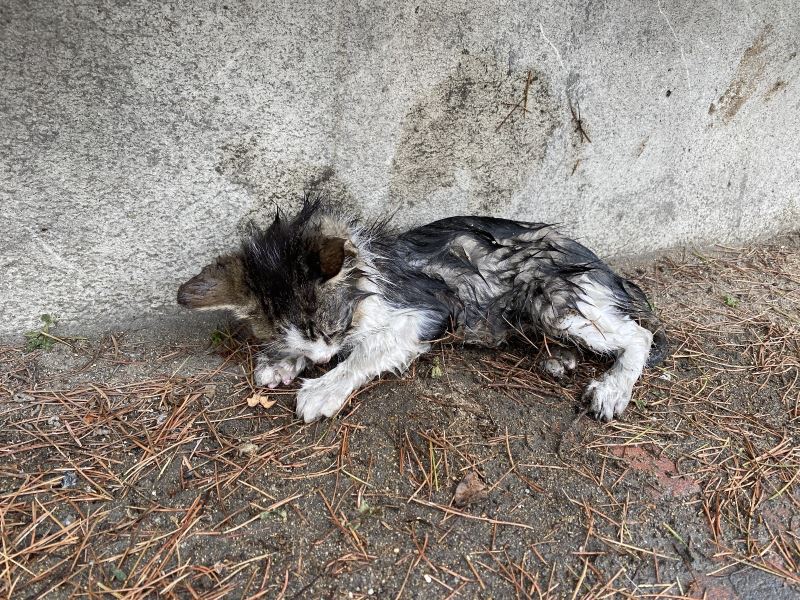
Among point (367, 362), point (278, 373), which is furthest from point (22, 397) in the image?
point (367, 362)

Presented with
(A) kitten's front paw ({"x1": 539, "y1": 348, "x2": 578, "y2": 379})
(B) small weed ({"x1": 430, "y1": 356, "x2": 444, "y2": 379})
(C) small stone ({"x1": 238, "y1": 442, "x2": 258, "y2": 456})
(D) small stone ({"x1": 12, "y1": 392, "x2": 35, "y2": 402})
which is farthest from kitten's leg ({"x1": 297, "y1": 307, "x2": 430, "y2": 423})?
(D) small stone ({"x1": 12, "y1": 392, "x2": 35, "y2": 402})

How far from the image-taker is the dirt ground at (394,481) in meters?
2.16

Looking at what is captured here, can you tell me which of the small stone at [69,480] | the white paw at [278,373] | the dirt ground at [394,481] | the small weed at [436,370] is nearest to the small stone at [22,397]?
the dirt ground at [394,481]

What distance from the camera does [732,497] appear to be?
8.52 ft

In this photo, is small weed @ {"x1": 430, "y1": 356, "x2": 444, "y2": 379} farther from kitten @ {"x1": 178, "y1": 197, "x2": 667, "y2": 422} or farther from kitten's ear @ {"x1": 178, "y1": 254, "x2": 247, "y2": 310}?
kitten's ear @ {"x1": 178, "y1": 254, "x2": 247, "y2": 310}

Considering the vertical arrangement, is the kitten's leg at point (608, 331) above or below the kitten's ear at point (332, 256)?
below

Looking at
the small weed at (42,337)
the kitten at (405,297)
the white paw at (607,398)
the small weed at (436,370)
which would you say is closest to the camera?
the kitten at (405,297)

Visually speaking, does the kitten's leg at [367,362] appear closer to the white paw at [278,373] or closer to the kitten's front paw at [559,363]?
the white paw at [278,373]

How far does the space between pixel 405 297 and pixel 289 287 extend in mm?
A: 799

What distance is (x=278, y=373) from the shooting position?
310cm

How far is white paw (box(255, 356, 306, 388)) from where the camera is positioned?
10.0 feet

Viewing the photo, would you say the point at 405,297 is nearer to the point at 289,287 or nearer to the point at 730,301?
the point at 289,287

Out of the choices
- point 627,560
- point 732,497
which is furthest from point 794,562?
point 627,560

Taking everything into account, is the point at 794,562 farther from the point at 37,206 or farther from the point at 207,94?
the point at 37,206
